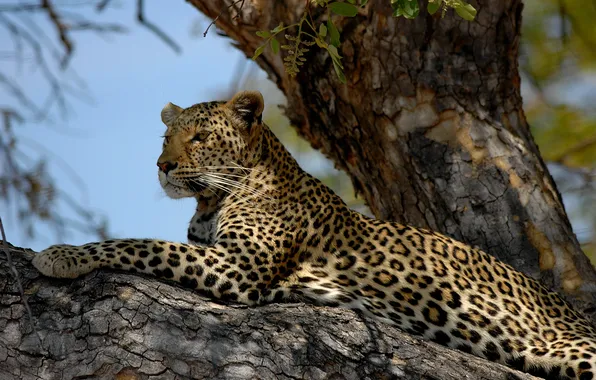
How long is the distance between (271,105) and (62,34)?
5.63 metres

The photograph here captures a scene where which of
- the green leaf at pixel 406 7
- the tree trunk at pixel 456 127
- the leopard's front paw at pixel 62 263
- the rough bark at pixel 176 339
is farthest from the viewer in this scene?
the tree trunk at pixel 456 127

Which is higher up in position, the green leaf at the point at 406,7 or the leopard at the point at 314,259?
the green leaf at the point at 406,7

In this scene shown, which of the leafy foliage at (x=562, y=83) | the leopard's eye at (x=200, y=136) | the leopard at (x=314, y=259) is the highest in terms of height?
the leafy foliage at (x=562, y=83)

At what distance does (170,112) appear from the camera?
837 centimetres

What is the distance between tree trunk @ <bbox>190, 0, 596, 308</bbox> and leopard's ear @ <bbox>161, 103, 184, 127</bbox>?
1390 mm

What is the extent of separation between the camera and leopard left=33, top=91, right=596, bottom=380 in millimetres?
6797

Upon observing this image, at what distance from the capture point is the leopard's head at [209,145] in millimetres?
7723

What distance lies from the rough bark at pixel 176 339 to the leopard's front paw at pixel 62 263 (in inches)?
2.3

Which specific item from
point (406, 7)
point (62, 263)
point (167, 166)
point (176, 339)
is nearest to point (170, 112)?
point (167, 166)

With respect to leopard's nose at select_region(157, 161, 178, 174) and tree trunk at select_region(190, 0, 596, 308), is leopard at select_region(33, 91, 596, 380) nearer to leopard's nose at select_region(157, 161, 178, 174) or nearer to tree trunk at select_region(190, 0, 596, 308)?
leopard's nose at select_region(157, 161, 178, 174)

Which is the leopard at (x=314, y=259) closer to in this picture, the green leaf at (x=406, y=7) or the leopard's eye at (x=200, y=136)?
the leopard's eye at (x=200, y=136)

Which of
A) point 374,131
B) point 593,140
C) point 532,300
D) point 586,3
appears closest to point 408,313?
point 532,300

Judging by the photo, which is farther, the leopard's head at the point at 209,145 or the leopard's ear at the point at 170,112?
the leopard's ear at the point at 170,112

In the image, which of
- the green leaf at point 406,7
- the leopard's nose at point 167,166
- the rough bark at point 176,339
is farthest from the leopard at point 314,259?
the green leaf at point 406,7
